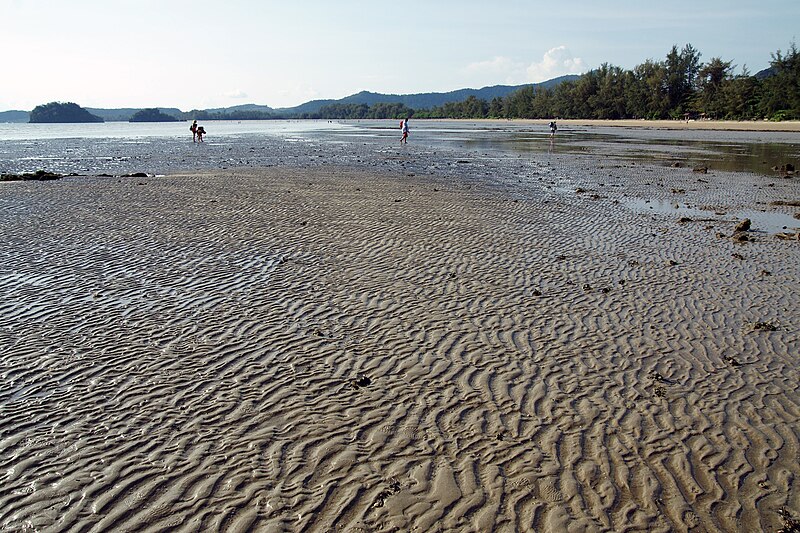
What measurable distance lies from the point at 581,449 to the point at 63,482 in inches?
178

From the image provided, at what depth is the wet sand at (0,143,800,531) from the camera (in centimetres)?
462

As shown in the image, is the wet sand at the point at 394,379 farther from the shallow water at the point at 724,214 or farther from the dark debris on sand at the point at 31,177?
the dark debris on sand at the point at 31,177

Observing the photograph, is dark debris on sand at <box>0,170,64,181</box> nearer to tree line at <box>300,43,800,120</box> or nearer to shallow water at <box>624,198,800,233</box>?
shallow water at <box>624,198,800,233</box>

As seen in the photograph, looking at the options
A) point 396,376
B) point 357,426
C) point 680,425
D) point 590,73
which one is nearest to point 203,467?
point 357,426

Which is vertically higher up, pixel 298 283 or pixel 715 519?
pixel 298 283

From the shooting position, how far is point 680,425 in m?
5.87

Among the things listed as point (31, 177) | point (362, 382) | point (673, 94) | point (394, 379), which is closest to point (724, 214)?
point (394, 379)

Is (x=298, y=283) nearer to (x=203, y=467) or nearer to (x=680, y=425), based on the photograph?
(x=203, y=467)

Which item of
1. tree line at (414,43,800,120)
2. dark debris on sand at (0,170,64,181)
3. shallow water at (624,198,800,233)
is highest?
tree line at (414,43,800,120)

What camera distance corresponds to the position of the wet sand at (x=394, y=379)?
462 cm

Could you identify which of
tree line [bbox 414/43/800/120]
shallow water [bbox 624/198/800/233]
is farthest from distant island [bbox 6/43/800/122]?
shallow water [bbox 624/198/800/233]

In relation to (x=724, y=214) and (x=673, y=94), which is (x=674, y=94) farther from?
(x=724, y=214)

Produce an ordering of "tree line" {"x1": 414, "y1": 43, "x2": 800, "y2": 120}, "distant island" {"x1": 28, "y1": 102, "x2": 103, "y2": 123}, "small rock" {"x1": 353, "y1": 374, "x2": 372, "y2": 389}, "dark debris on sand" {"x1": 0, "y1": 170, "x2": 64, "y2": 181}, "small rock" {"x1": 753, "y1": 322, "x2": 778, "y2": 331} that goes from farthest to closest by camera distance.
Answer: "distant island" {"x1": 28, "y1": 102, "x2": 103, "y2": 123} < "tree line" {"x1": 414, "y1": 43, "x2": 800, "y2": 120} < "dark debris on sand" {"x1": 0, "y1": 170, "x2": 64, "y2": 181} < "small rock" {"x1": 753, "y1": 322, "x2": 778, "y2": 331} < "small rock" {"x1": 353, "y1": 374, "x2": 372, "y2": 389}

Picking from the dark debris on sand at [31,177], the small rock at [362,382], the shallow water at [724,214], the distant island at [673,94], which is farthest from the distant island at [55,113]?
the small rock at [362,382]
